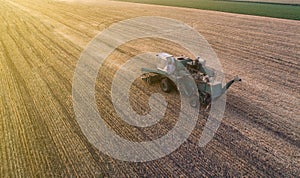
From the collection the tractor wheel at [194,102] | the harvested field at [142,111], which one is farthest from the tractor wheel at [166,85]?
the tractor wheel at [194,102]

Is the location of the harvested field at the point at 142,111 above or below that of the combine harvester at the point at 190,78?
below

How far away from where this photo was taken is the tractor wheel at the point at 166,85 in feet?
31.1

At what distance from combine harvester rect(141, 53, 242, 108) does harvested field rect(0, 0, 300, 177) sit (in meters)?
0.61

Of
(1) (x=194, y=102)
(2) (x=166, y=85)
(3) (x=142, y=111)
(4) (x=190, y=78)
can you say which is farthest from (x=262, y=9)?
(3) (x=142, y=111)

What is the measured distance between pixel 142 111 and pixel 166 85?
152 cm

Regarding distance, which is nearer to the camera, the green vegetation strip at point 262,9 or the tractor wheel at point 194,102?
the tractor wheel at point 194,102

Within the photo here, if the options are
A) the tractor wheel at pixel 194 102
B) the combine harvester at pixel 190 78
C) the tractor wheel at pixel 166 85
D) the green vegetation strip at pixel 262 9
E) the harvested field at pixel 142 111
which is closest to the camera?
the harvested field at pixel 142 111

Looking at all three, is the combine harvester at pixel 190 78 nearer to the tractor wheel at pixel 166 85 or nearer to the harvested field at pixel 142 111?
the tractor wheel at pixel 166 85

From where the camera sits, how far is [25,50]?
1566 cm

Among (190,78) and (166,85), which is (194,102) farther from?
(166,85)

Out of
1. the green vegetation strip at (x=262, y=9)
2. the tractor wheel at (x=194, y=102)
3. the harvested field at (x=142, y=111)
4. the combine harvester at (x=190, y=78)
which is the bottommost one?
the harvested field at (x=142, y=111)

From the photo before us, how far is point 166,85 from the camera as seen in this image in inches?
374

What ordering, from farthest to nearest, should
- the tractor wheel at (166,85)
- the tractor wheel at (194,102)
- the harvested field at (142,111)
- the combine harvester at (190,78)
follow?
the tractor wheel at (166,85), the tractor wheel at (194,102), the combine harvester at (190,78), the harvested field at (142,111)

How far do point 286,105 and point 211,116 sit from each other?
9.19 feet
